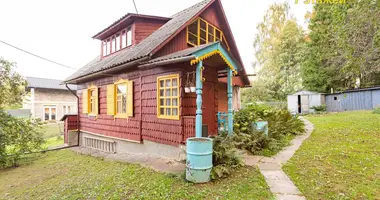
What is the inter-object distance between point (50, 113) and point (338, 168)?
22674mm

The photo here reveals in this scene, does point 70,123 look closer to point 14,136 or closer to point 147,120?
point 14,136

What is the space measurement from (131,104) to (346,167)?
20.2 ft

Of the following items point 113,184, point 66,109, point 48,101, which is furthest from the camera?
point 66,109

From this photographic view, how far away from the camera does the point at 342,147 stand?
5.39m

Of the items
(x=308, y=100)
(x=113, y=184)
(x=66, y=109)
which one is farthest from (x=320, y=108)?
(x=66, y=109)

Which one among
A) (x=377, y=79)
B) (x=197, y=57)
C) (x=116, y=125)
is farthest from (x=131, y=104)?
(x=377, y=79)

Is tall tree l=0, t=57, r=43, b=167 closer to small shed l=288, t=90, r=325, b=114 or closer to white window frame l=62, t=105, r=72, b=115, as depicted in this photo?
white window frame l=62, t=105, r=72, b=115

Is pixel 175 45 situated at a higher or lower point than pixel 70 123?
higher

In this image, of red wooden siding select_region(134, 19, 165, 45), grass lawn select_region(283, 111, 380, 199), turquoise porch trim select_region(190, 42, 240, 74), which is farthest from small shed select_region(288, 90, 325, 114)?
red wooden siding select_region(134, 19, 165, 45)

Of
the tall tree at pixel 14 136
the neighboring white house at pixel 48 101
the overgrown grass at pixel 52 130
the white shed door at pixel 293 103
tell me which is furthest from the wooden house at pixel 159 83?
the neighboring white house at pixel 48 101

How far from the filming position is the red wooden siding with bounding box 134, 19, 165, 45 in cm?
795

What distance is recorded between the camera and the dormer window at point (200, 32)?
6994mm

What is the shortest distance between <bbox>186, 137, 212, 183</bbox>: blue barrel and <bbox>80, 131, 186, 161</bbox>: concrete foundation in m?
0.60

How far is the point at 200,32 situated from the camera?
7332 mm
